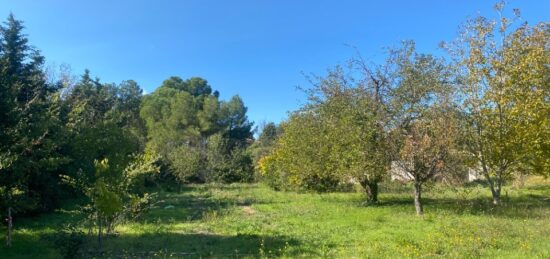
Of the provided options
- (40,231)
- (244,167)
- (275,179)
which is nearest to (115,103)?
(244,167)

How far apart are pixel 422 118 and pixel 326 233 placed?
22.5 feet

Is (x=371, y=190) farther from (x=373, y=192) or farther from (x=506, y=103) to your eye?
(x=506, y=103)

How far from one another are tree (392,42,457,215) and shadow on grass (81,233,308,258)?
21.9 ft

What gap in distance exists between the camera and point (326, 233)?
12578mm

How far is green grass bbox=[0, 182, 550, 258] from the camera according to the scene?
979cm

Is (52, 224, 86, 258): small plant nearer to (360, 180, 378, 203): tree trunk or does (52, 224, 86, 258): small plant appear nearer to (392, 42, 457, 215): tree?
(392, 42, 457, 215): tree

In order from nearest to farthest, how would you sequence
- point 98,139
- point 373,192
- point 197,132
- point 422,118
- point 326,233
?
point 326,233 < point 422,118 < point 373,192 < point 98,139 < point 197,132

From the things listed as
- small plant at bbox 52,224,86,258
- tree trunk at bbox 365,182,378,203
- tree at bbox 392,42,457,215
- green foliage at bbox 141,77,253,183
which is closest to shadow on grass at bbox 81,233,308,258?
small plant at bbox 52,224,86,258

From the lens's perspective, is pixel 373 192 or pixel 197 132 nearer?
pixel 373 192

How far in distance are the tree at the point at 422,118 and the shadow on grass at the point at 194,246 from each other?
6676mm

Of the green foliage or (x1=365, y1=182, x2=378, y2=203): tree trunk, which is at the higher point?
the green foliage

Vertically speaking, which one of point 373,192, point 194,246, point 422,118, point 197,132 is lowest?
point 194,246

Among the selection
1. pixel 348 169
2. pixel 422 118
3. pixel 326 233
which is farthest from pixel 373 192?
pixel 326 233

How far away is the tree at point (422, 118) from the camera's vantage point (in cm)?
1573
